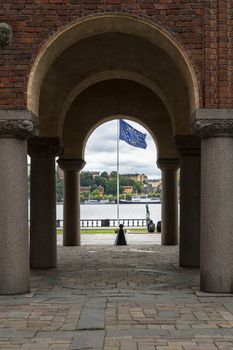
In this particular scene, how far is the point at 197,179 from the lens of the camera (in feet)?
50.3

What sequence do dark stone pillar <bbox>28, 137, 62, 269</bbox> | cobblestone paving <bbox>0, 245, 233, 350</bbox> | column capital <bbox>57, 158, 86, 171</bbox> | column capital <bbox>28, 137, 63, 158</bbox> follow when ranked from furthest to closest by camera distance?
column capital <bbox>57, 158, 86, 171</bbox>, column capital <bbox>28, 137, 63, 158</bbox>, dark stone pillar <bbox>28, 137, 62, 269</bbox>, cobblestone paving <bbox>0, 245, 233, 350</bbox>

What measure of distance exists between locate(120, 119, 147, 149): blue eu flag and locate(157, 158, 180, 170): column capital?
8666 mm

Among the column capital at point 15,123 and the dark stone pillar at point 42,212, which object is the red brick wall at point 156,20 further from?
the dark stone pillar at point 42,212

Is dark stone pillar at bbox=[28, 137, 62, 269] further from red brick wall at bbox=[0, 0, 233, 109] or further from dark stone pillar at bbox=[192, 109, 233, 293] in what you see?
dark stone pillar at bbox=[192, 109, 233, 293]

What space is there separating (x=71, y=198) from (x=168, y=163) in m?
4.18

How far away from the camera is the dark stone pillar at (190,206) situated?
49.8 ft

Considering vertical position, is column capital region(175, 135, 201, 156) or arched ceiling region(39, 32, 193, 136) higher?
arched ceiling region(39, 32, 193, 136)

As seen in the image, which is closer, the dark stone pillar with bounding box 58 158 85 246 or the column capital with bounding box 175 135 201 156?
the column capital with bounding box 175 135 201 156

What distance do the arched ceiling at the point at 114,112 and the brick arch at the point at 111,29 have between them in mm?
8193

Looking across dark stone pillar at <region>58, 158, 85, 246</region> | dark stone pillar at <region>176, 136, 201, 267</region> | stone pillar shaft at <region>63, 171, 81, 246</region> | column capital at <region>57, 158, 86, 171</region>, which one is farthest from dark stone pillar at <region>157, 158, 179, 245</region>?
dark stone pillar at <region>176, 136, 201, 267</region>

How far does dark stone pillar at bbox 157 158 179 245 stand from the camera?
21.8 meters

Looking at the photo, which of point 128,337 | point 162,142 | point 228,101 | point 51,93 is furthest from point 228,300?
point 162,142

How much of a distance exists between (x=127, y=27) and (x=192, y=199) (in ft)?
18.7

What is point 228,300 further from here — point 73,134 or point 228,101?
point 73,134
